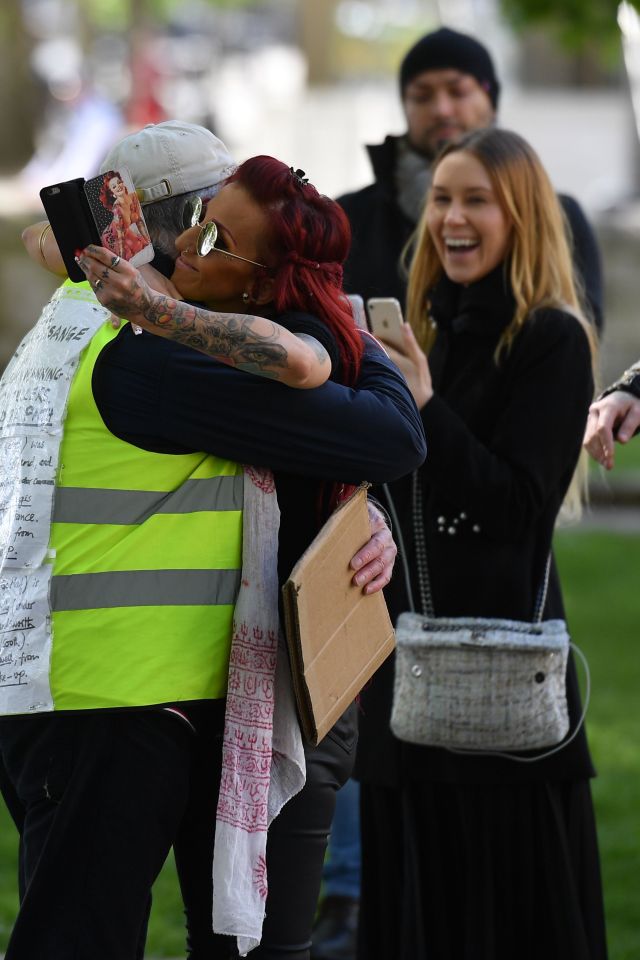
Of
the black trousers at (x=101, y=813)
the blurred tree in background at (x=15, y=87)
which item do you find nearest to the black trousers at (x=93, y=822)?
the black trousers at (x=101, y=813)

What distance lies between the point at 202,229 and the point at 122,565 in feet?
1.85

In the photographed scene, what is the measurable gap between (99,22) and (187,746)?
52.9m

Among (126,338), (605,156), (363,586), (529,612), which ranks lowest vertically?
(605,156)

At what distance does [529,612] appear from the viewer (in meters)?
3.63

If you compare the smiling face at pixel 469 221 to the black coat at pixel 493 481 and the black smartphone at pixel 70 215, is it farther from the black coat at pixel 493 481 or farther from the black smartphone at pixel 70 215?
the black smartphone at pixel 70 215

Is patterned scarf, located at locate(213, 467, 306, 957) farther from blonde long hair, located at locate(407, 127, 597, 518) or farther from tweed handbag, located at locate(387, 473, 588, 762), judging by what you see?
blonde long hair, located at locate(407, 127, 597, 518)

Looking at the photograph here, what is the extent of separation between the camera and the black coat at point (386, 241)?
4297 mm

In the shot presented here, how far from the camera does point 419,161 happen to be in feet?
15.2

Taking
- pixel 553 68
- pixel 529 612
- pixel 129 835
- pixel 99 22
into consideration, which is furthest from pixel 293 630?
pixel 99 22

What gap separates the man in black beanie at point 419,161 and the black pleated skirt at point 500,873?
4.41 feet

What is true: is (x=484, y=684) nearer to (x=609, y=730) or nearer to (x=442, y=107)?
(x=442, y=107)

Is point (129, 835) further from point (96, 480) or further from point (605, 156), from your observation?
point (605, 156)

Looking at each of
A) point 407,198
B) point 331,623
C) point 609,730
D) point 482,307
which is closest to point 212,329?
point 331,623

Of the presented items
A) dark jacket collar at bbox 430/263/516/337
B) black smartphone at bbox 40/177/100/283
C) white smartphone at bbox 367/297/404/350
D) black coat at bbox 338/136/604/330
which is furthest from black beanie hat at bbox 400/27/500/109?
black smartphone at bbox 40/177/100/283
